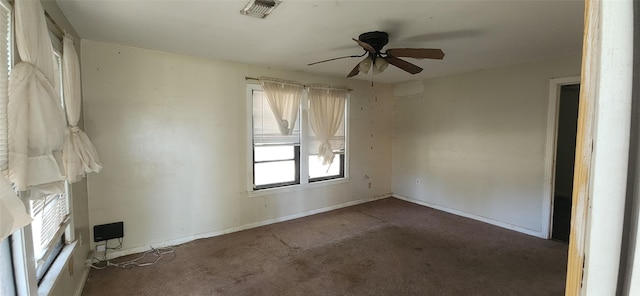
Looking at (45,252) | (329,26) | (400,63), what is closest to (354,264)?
(400,63)

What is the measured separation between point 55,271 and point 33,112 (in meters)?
1.23

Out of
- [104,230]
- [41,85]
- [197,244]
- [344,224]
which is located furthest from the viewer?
[344,224]

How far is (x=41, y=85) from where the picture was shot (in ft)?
4.44

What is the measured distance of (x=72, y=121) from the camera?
2178 millimetres

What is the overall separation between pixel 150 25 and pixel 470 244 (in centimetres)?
416

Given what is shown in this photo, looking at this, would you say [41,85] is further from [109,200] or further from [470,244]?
[470,244]

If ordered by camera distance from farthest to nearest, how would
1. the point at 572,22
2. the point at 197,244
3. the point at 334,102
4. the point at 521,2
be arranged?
the point at 334,102 < the point at 197,244 < the point at 572,22 < the point at 521,2

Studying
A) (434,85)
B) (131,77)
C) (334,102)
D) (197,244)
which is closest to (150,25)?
(131,77)

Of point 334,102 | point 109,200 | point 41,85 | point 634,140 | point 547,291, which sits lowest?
point 547,291

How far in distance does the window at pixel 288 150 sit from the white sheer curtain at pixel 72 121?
193 centimetres

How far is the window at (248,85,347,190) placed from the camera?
3.99 meters

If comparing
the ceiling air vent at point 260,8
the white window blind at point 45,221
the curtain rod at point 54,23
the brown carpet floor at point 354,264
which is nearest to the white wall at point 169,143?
the brown carpet floor at point 354,264

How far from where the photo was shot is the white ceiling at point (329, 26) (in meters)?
2.08

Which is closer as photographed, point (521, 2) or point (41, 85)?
point (41, 85)
